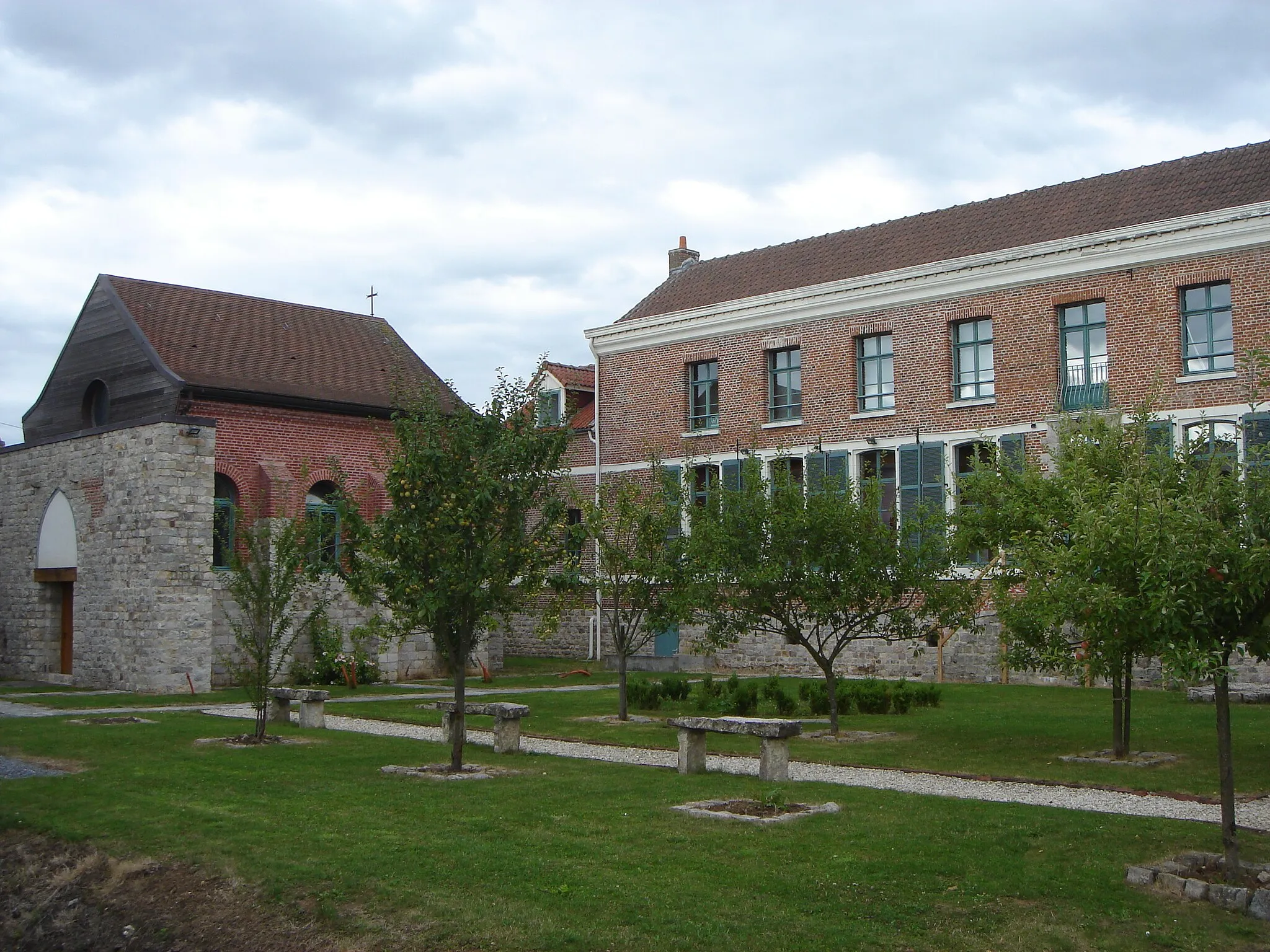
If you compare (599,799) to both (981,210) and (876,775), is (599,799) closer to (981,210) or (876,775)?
(876,775)

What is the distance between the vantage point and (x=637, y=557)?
60.4ft

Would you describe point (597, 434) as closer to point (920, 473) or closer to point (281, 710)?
point (920, 473)

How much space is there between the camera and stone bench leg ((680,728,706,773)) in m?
12.9

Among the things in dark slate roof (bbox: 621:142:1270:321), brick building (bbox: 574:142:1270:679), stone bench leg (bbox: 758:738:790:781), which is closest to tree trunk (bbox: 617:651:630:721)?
brick building (bbox: 574:142:1270:679)

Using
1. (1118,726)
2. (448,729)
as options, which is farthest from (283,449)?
(1118,726)

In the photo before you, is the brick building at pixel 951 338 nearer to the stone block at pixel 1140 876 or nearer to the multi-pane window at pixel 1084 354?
the multi-pane window at pixel 1084 354

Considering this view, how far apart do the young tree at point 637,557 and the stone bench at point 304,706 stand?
13.4ft

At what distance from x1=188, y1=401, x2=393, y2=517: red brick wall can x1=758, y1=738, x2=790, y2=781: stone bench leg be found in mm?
14508

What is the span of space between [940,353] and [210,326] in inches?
637

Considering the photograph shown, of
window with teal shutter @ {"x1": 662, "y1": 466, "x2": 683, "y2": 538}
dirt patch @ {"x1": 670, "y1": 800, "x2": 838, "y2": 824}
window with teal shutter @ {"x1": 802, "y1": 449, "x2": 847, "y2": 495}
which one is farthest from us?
window with teal shutter @ {"x1": 662, "y1": 466, "x2": 683, "y2": 538}

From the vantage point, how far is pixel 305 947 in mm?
7691

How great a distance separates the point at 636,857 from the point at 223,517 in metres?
18.4

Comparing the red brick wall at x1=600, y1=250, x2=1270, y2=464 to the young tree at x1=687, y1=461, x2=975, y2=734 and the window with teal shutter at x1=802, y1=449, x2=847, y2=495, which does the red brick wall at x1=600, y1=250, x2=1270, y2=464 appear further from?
the young tree at x1=687, y1=461, x2=975, y2=734

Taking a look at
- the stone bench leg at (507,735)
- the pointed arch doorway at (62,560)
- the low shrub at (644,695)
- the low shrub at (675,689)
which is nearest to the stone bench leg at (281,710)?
the stone bench leg at (507,735)
